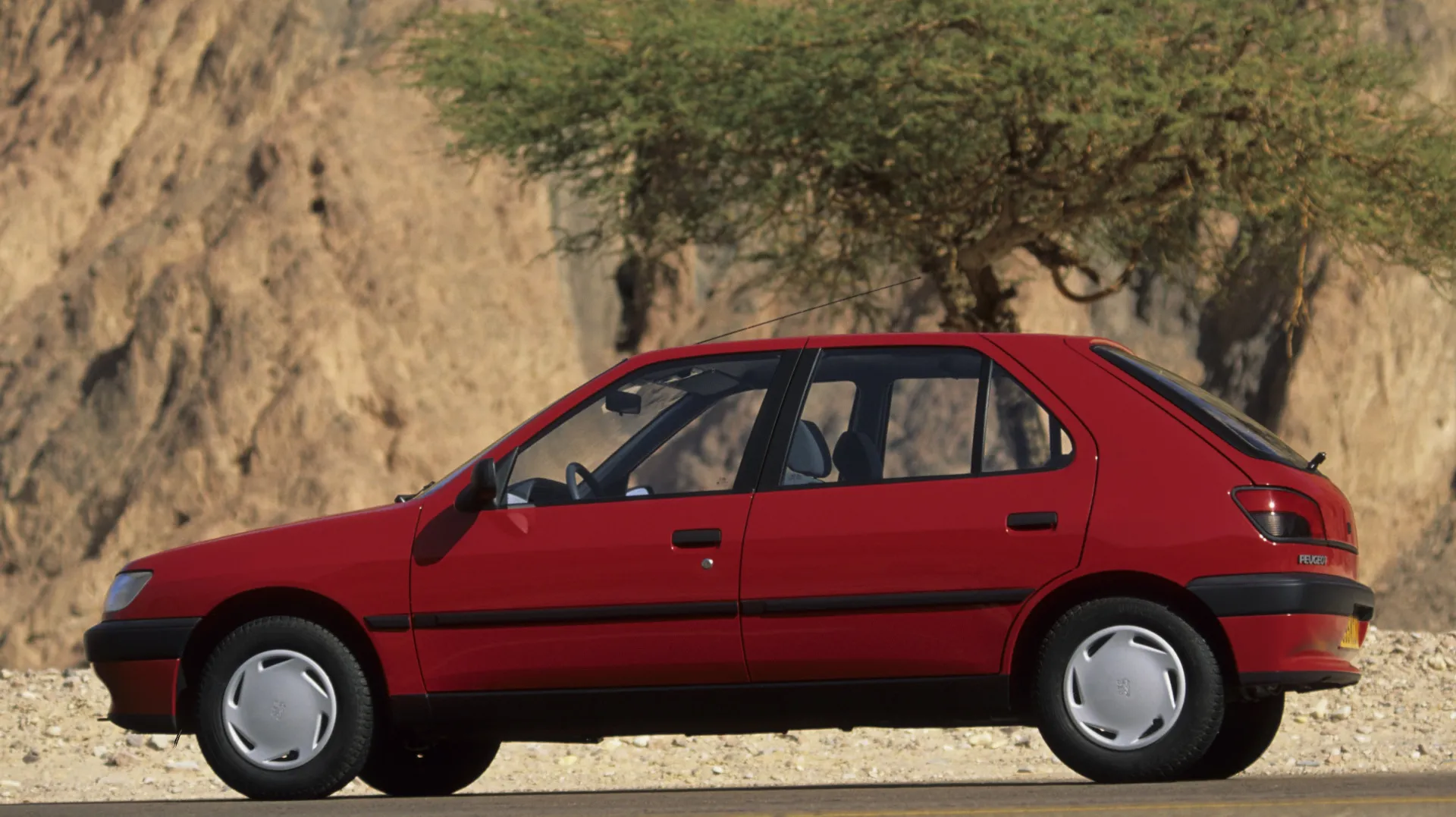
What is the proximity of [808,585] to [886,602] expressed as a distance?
0.25 metres

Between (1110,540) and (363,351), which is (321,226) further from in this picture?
(1110,540)

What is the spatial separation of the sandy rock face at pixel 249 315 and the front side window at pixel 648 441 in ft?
53.0

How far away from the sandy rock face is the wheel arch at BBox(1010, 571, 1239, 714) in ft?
56.1

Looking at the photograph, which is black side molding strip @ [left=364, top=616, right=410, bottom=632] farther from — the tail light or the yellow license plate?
the yellow license plate

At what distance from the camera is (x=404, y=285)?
24.7 meters

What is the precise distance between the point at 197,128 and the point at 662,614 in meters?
22.3

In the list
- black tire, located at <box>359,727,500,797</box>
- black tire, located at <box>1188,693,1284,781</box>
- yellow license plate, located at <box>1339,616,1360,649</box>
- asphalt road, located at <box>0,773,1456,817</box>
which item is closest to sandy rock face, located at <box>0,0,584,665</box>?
black tire, located at <box>359,727,500,797</box>

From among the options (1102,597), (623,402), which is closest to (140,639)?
(623,402)

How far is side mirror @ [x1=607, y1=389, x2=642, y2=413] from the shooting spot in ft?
22.9

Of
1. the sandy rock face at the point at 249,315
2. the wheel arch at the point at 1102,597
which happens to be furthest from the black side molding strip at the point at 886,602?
the sandy rock face at the point at 249,315

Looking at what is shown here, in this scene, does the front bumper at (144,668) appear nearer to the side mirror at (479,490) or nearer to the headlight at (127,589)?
the headlight at (127,589)

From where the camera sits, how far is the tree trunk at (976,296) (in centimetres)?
1805

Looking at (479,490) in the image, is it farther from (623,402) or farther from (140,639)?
(140,639)

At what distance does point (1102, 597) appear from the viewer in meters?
6.46
